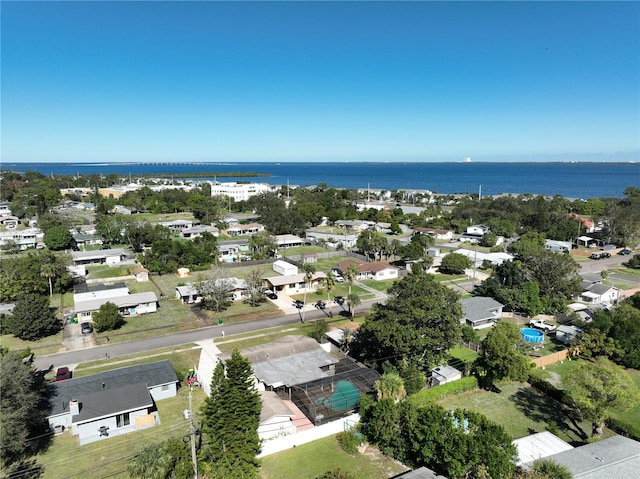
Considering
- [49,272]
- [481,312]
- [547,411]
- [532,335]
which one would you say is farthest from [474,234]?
[49,272]

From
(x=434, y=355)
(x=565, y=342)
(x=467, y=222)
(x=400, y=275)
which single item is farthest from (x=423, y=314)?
(x=467, y=222)

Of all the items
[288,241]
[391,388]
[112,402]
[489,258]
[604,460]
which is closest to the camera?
[604,460]

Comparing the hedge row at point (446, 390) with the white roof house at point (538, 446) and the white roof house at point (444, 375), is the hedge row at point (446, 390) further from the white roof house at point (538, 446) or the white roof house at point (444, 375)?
the white roof house at point (538, 446)

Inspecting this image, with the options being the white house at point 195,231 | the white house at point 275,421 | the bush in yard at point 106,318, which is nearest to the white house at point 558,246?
the white house at point 275,421

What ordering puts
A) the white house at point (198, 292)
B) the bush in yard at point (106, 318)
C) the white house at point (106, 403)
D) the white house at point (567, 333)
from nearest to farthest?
the white house at point (106, 403) < the white house at point (567, 333) < the bush in yard at point (106, 318) < the white house at point (198, 292)

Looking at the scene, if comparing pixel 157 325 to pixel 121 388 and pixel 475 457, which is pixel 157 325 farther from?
pixel 475 457

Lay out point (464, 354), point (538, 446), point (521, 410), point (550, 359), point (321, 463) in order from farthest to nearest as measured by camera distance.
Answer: point (464, 354) < point (550, 359) < point (521, 410) < point (538, 446) < point (321, 463)

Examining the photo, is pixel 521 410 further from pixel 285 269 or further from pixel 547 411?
pixel 285 269
